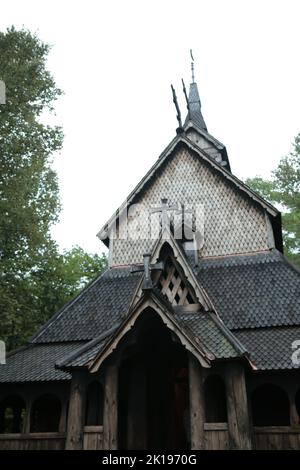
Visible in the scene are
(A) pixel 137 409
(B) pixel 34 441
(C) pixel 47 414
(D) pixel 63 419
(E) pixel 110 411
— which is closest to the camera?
(E) pixel 110 411

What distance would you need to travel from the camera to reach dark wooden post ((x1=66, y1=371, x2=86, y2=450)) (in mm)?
8977

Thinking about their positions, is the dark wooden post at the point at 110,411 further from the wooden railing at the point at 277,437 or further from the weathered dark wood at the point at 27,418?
the weathered dark wood at the point at 27,418

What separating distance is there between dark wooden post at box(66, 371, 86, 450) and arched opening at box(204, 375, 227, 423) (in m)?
2.54

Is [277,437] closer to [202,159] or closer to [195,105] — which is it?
[202,159]

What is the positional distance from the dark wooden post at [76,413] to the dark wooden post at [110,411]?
56 cm

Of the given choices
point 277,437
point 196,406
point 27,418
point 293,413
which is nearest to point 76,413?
point 196,406

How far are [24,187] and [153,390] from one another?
895 centimetres

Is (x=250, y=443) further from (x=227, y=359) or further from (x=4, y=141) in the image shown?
(x=4, y=141)

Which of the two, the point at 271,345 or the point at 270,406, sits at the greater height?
the point at 271,345

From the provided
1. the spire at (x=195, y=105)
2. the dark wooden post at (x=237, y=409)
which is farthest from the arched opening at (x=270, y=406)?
the spire at (x=195, y=105)

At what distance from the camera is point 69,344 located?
42.2 feet

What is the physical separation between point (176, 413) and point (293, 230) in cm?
2074

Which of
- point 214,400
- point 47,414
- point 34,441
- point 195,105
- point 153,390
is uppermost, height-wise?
point 195,105

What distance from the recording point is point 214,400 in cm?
912
